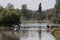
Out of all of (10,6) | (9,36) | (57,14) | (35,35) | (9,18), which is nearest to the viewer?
(9,36)

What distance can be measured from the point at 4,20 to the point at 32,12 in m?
11.2

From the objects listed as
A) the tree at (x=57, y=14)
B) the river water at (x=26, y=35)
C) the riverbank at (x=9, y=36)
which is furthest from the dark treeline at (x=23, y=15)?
the riverbank at (x=9, y=36)

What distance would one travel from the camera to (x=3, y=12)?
36.2 meters

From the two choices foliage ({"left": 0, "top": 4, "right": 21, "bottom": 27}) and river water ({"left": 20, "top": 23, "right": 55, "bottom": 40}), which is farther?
foliage ({"left": 0, "top": 4, "right": 21, "bottom": 27})

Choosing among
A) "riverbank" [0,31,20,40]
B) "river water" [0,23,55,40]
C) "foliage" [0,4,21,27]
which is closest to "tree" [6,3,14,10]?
"foliage" [0,4,21,27]

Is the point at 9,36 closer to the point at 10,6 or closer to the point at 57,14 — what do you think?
the point at 57,14

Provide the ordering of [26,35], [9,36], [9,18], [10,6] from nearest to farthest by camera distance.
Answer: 1. [9,36]
2. [26,35]
3. [9,18]
4. [10,6]

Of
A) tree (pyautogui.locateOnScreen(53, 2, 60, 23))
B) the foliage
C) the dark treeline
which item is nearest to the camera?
the foliage

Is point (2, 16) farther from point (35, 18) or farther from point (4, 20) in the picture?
point (35, 18)

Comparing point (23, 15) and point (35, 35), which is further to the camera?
point (23, 15)

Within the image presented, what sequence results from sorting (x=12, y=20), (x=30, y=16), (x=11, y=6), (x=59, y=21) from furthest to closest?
(x=30, y=16) → (x=11, y=6) → (x=59, y=21) → (x=12, y=20)

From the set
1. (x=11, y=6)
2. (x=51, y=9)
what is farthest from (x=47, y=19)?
(x=11, y=6)

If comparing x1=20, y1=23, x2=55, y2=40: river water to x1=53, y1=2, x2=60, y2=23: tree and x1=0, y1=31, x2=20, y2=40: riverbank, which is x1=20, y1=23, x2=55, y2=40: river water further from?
x1=53, y1=2, x2=60, y2=23: tree

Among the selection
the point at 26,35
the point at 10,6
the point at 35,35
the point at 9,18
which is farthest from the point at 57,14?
the point at 26,35
